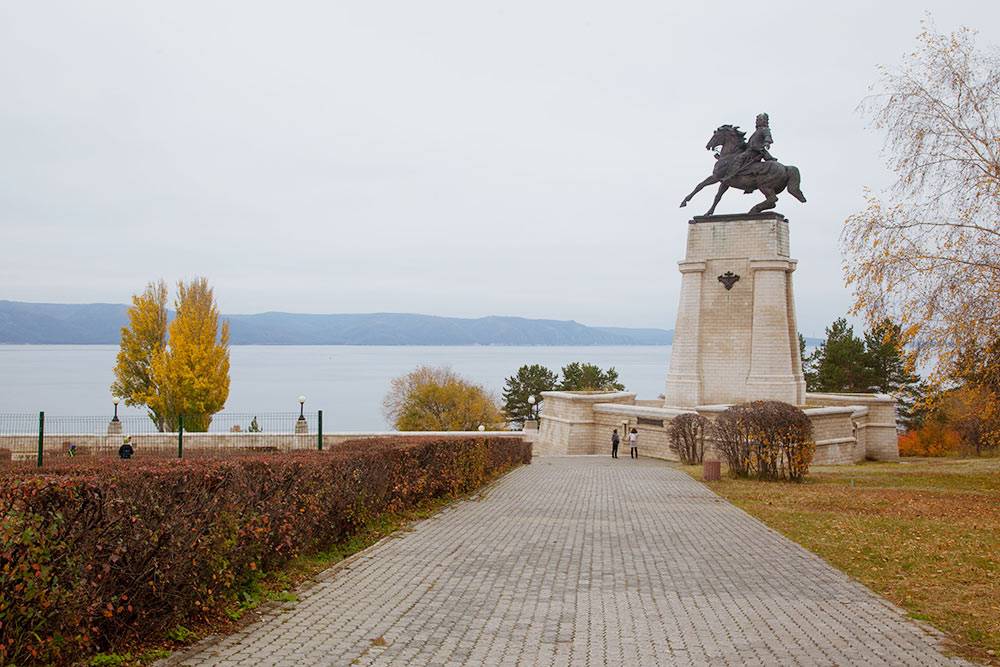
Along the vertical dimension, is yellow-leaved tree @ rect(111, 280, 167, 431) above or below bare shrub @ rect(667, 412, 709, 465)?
above

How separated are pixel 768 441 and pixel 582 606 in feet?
40.4

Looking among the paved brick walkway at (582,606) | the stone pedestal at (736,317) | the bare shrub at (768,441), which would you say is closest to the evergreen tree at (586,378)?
the stone pedestal at (736,317)

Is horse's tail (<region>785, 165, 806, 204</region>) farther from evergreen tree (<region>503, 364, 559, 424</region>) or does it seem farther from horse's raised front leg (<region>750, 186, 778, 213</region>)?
evergreen tree (<region>503, 364, 559, 424</region>)

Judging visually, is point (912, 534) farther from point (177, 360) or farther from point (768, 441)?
point (177, 360)

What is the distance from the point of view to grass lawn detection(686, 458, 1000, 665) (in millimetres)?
6902

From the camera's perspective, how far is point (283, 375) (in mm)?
190375

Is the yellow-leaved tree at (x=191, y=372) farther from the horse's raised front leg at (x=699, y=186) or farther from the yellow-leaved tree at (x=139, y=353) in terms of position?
the horse's raised front leg at (x=699, y=186)

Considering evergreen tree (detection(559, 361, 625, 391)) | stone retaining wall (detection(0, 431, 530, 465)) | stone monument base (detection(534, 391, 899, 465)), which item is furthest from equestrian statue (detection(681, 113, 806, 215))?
evergreen tree (detection(559, 361, 625, 391))

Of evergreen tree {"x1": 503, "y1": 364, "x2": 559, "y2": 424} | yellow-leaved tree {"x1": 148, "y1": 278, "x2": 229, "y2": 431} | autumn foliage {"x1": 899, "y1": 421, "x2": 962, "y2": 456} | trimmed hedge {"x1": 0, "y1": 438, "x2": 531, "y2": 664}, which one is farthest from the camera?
evergreen tree {"x1": 503, "y1": 364, "x2": 559, "y2": 424}

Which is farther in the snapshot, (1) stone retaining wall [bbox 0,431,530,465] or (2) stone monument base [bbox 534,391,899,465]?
(2) stone monument base [bbox 534,391,899,465]

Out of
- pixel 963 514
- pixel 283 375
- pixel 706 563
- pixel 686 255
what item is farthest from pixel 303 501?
pixel 283 375

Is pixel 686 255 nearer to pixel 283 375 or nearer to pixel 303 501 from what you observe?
pixel 303 501

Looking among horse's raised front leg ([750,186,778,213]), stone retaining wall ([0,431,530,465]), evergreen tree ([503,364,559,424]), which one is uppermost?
horse's raised front leg ([750,186,778,213])

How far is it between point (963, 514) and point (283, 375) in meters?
186
